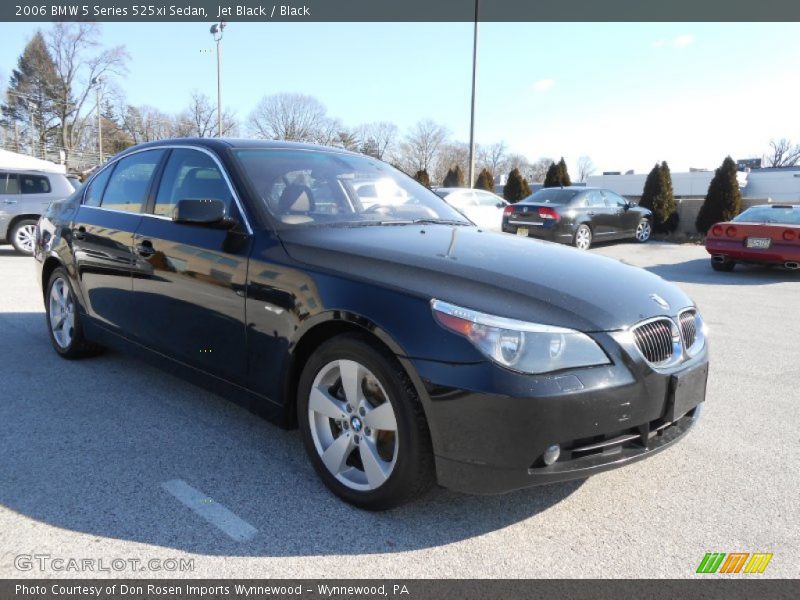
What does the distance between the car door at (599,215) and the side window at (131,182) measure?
12.5m

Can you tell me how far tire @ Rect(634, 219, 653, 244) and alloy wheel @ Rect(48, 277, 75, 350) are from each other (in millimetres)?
15514

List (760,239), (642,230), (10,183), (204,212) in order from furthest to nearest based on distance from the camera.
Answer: (642,230) → (10,183) → (760,239) → (204,212)

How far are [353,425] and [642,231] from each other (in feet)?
55.1

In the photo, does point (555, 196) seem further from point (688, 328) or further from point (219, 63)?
point (219, 63)

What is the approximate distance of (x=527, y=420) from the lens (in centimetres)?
230

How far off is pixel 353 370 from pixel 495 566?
0.95 metres

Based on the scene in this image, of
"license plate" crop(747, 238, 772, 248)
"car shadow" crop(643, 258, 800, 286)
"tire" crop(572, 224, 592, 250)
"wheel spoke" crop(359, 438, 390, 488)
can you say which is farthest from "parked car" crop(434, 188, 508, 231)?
"wheel spoke" crop(359, 438, 390, 488)

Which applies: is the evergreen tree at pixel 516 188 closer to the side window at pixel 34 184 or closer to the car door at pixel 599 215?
the car door at pixel 599 215

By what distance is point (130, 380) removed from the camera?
4531mm

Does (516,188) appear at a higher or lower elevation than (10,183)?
higher

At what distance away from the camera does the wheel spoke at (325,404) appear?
2.79 meters

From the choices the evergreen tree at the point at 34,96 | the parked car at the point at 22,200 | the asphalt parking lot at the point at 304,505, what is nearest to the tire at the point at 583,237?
the asphalt parking lot at the point at 304,505

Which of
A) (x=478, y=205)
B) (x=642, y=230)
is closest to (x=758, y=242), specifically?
(x=642, y=230)

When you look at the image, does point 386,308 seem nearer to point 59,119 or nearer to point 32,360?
point 32,360
